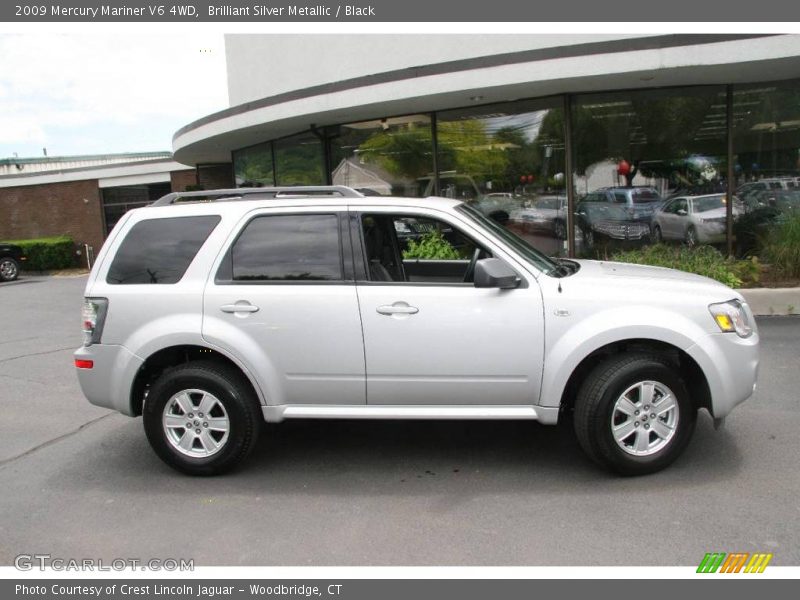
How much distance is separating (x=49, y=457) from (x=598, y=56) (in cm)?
851

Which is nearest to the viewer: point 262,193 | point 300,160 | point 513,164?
point 262,193

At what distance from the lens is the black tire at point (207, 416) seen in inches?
182

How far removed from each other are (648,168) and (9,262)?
19.3 m

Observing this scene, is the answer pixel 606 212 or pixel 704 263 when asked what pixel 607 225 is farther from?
pixel 704 263

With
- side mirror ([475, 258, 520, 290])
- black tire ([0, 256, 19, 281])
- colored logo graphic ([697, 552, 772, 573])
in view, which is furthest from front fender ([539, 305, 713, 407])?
black tire ([0, 256, 19, 281])

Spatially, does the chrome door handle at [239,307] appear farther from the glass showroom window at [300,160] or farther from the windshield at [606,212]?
the glass showroom window at [300,160]

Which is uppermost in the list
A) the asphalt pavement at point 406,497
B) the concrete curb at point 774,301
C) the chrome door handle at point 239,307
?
the chrome door handle at point 239,307

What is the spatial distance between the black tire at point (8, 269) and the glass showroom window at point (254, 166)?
8143 mm

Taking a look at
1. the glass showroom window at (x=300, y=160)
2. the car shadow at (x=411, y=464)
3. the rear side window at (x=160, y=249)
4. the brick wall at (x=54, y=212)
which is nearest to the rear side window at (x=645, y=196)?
the glass showroom window at (x=300, y=160)

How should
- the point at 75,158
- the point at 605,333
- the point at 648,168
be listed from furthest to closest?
the point at 75,158, the point at 648,168, the point at 605,333

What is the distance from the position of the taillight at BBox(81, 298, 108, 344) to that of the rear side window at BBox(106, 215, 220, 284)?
0.58 ft

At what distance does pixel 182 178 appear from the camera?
26.6 meters

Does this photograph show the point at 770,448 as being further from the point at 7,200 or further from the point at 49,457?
the point at 7,200

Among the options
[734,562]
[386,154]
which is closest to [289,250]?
[734,562]
